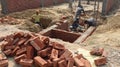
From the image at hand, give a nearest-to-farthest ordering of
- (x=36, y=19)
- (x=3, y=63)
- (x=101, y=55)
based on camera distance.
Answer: (x=3, y=63)
(x=101, y=55)
(x=36, y=19)

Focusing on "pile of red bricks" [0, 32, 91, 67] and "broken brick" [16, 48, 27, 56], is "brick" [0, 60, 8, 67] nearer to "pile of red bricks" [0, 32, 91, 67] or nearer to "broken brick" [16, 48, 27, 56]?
"pile of red bricks" [0, 32, 91, 67]

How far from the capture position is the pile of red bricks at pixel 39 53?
5271mm

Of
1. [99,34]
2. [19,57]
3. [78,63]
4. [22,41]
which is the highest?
[22,41]

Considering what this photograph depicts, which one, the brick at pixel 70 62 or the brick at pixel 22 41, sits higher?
the brick at pixel 22 41

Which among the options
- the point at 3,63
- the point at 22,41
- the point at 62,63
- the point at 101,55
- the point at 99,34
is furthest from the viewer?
the point at 99,34

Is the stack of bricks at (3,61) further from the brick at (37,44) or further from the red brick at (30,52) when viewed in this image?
the brick at (37,44)

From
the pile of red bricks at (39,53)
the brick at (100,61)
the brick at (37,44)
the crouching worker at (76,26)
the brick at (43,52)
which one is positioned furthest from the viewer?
the crouching worker at (76,26)

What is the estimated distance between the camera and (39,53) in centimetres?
554

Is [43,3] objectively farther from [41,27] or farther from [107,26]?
[107,26]

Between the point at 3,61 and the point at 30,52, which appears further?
the point at 30,52

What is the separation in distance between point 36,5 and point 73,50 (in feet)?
27.6

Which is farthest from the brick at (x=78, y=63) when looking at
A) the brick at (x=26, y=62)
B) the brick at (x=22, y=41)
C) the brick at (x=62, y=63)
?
the brick at (x=22, y=41)

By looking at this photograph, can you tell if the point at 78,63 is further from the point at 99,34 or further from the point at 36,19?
the point at 36,19

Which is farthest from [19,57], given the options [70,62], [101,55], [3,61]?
[101,55]
